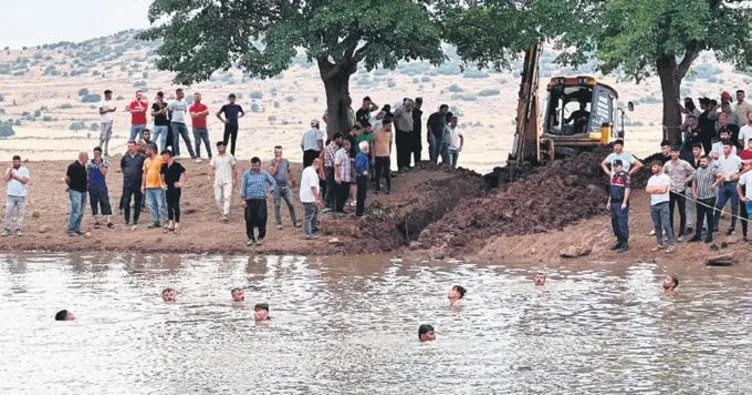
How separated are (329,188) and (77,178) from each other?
15.9 ft

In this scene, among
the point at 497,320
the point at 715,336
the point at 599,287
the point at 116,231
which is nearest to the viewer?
the point at 715,336

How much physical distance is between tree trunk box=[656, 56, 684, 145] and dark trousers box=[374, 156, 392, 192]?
6.40 metres

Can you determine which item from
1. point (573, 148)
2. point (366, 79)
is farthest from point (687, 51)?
point (366, 79)

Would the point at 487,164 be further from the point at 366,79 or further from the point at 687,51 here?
the point at 366,79

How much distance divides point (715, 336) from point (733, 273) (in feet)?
19.2

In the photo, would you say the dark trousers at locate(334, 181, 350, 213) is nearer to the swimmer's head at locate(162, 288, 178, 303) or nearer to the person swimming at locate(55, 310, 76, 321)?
the swimmer's head at locate(162, 288, 178, 303)

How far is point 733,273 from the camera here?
93.8 feet

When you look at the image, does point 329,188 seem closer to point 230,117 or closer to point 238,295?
point 230,117

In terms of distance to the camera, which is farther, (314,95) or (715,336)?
(314,95)

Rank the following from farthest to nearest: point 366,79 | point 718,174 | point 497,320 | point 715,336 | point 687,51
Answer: point 366,79, point 687,51, point 718,174, point 497,320, point 715,336

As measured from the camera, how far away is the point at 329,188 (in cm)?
3462

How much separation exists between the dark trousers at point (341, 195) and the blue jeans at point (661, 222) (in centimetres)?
644

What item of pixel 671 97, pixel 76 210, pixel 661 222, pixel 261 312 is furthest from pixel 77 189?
pixel 671 97

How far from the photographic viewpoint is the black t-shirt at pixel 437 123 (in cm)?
4038
